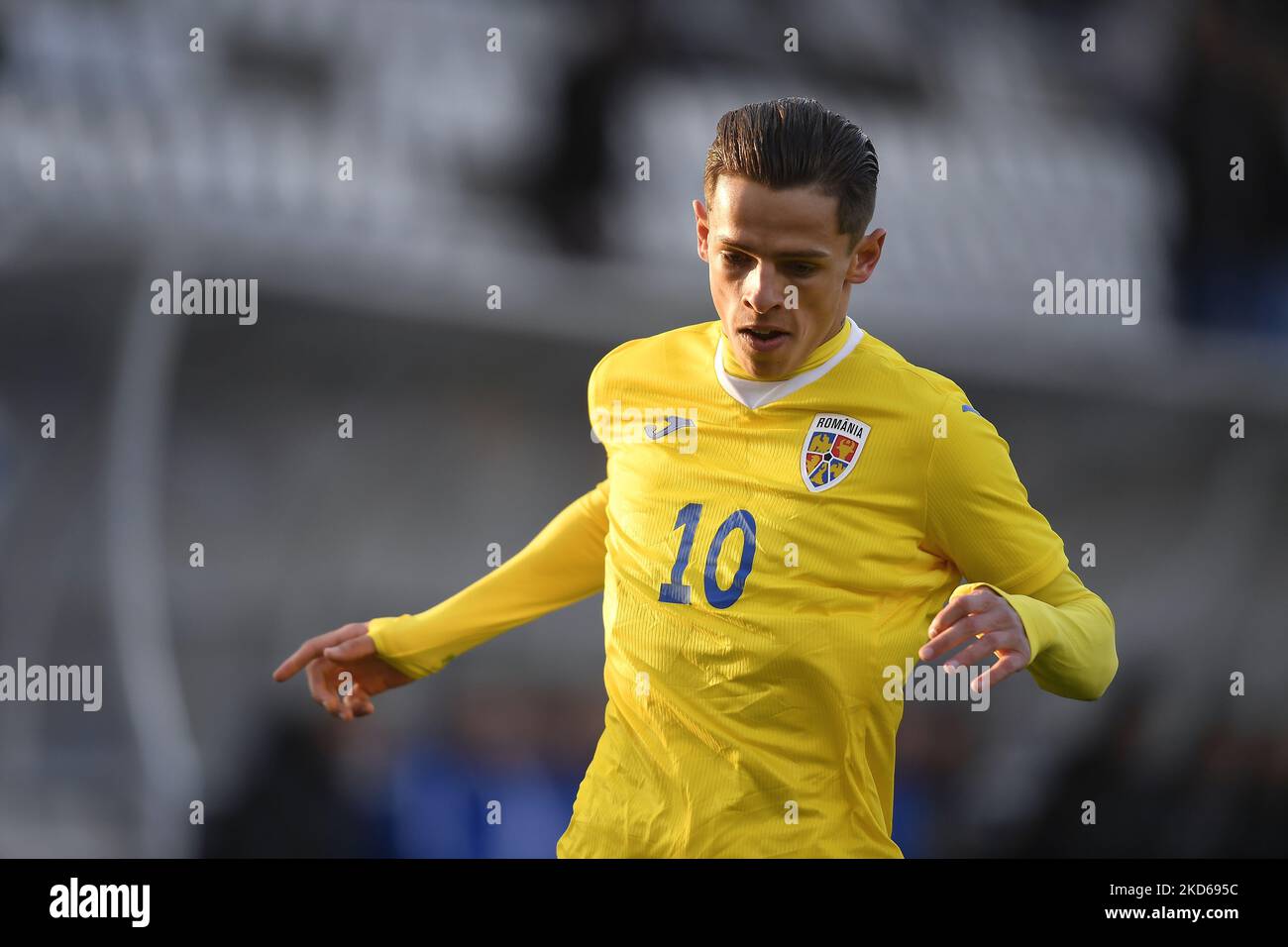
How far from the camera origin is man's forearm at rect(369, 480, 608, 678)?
2479 mm

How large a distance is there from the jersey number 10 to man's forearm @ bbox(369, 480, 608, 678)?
1.11 ft

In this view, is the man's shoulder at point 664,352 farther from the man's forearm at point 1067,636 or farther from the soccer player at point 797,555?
the man's forearm at point 1067,636

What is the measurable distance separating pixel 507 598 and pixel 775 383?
70 centimetres

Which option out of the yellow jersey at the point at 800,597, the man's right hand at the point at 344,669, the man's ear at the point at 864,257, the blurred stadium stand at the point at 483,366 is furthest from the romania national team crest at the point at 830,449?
the blurred stadium stand at the point at 483,366

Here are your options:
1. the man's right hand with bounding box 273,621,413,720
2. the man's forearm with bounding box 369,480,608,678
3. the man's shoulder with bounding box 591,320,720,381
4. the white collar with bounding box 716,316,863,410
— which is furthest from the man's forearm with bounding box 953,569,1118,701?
the man's right hand with bounding box 273,621,413,720

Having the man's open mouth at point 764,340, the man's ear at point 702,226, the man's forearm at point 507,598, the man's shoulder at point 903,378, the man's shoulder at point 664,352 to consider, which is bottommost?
the man's forearm at point 507,598

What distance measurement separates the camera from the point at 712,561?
7.01 ft

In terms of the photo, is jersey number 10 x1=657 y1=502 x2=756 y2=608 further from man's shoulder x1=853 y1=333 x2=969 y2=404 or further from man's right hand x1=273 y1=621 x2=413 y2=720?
man's right hand x1=273 y1=621 x2=413 y2=720

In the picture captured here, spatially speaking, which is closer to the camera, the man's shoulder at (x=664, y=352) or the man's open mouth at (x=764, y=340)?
the man's open mouth at (x=764, y=340)

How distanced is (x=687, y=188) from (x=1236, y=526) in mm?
2177

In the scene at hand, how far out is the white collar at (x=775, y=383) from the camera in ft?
7.23

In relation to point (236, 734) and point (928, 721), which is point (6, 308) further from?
point (928, 721)

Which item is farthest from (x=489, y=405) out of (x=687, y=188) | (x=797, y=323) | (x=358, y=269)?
(x=797, y=323)

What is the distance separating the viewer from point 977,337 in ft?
13.9
